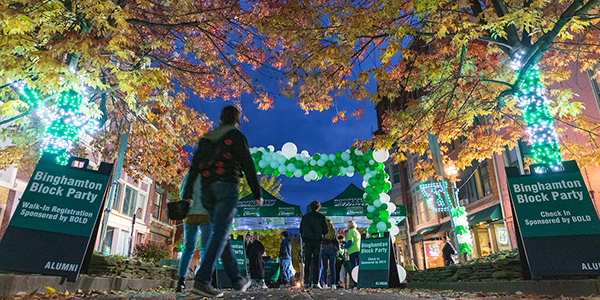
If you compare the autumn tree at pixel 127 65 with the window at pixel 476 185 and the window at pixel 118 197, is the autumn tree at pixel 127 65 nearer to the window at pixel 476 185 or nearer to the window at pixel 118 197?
the window at pixel 118 197

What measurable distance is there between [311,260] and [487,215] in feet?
45.9

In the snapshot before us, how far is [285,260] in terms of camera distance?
1161cm

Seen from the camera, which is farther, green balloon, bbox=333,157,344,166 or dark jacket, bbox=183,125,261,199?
green balloon, bbox=333,157,344,166

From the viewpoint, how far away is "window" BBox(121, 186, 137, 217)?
24352 mm

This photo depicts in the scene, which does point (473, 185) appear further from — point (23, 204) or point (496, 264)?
point (23, 204)

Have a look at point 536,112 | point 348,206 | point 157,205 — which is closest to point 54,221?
point 536,112

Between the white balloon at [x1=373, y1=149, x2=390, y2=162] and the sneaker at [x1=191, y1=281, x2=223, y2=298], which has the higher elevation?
the white balloon at [x1=373, y1=149, x2=390, y2=162]

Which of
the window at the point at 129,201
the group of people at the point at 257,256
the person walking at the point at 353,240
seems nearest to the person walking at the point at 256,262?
the group of people at the point at 257,256

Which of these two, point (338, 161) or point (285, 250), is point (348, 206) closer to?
point (338, 161)

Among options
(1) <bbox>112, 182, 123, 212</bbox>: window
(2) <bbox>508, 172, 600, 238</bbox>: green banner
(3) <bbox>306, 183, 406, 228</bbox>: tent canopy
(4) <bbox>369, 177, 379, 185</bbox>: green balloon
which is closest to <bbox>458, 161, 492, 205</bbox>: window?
(3) <bbox>306, 183, 406, 228</bbox>: tent canopy

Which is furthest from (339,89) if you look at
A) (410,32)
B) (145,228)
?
(145,228)

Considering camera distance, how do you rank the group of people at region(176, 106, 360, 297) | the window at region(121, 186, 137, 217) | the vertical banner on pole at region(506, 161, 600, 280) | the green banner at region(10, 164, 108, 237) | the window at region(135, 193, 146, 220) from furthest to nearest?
the window at region(135, 193, 146, 220) → the window at region(121, 186, 137, 217) → the vertical banner on pole at region(506, 161, 600, 280) → the green banner at region(10, 164, 108, 237) → the group of people at region(176, 106, 360, 297)

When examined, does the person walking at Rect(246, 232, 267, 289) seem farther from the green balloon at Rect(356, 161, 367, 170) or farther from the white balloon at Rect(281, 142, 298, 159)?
the green balloon at Rect(356, 161, 367, 170)

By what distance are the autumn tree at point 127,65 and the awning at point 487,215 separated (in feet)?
44.3
